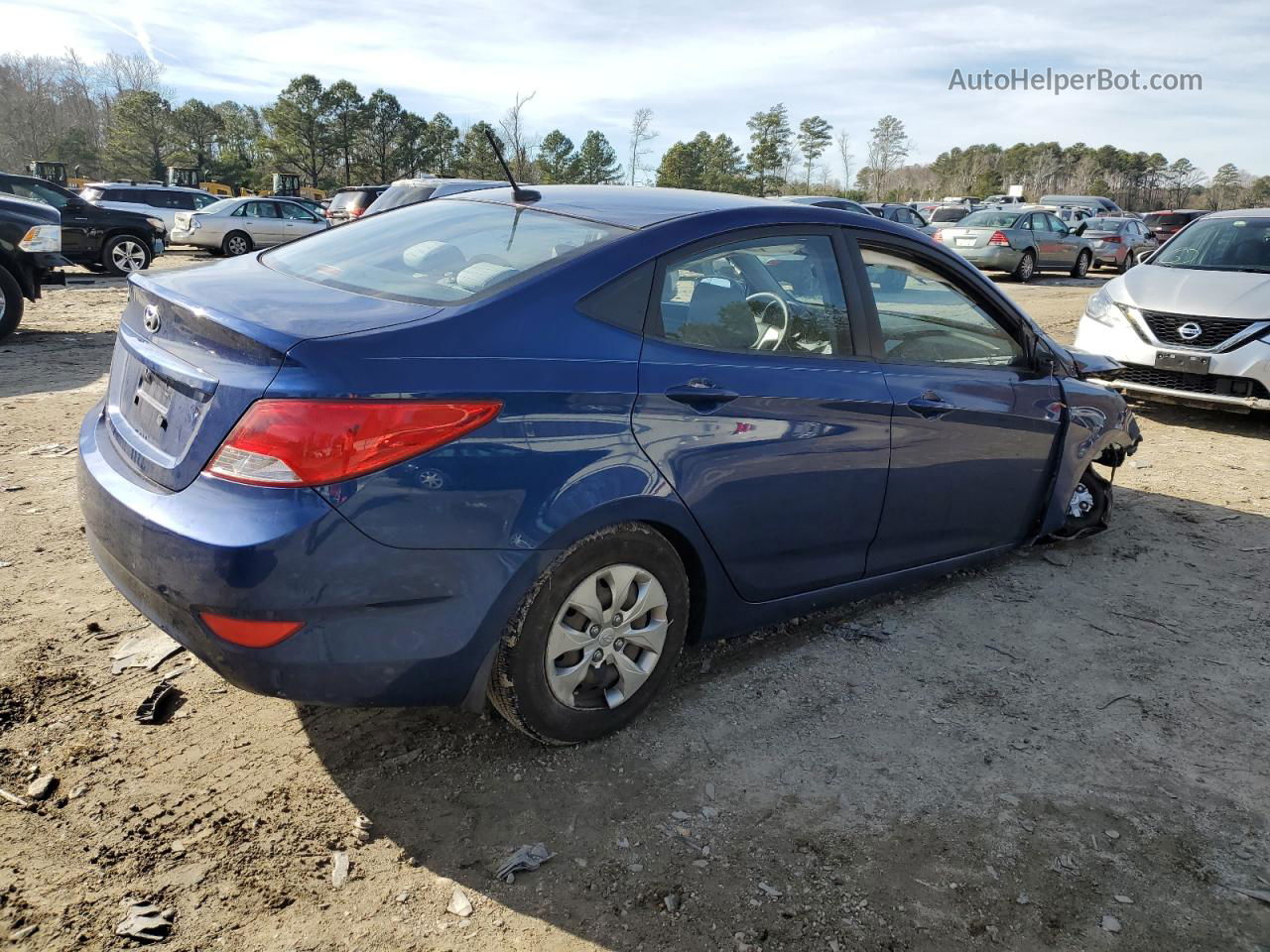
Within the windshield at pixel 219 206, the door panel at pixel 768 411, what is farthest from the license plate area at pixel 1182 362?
the windshield at pixel 219 206

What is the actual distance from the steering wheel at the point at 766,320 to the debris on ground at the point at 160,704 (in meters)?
2.22

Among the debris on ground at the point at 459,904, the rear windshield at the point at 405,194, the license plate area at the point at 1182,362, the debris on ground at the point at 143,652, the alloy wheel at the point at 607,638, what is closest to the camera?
the debris on ground at the point at 459,904

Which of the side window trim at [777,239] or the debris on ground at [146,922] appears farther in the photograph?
the side window trim at [777,239]

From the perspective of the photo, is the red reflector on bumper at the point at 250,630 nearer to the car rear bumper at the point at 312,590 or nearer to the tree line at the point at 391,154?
the car rear bumper at the point at 312,590

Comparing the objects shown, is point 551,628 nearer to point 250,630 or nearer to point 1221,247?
point 250,630

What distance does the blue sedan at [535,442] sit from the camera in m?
2.35

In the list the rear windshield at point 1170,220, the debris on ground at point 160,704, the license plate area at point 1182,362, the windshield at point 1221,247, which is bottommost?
the debris on ground at point 160,704

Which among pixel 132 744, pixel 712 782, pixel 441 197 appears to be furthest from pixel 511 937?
pixel 441 197

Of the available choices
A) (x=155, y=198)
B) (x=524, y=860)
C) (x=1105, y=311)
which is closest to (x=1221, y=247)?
(x=1105, y=311)

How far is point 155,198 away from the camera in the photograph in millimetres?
23578

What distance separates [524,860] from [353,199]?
21061 mm

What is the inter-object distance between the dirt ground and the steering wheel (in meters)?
1.19

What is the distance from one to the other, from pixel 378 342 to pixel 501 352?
12.6 inches

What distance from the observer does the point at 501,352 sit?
2.56 metres
